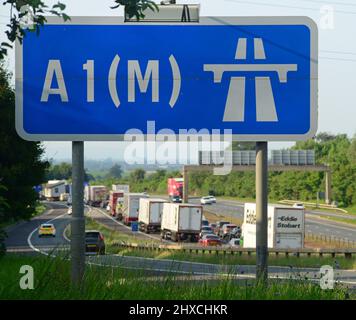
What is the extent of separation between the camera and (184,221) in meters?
78.8

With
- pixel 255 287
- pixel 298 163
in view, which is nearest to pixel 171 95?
pixel 255 287

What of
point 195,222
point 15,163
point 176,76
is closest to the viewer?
point 176,76

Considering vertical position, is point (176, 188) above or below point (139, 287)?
below

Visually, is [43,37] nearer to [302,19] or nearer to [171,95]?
[171,95]

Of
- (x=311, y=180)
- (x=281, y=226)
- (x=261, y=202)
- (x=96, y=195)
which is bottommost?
(x=96, y=195)

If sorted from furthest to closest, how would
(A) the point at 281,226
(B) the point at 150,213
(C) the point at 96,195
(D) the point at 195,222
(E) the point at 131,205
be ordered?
(C) the point at 96,195 → (E) the point at 131,205 → (B) the point at 150,213 → (D) the point at 195,222 → (A) the point at 281,226

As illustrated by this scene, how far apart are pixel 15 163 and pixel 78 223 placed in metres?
43.8

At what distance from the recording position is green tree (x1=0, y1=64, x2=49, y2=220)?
4456 centimetres

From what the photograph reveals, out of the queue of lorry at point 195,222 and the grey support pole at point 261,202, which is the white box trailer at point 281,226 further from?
the grey support pole at point 261,202

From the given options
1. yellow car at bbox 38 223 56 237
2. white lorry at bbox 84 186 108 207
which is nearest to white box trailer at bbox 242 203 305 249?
yellow car at bbox 38 223 56 237

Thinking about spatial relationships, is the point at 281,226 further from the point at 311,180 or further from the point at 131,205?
the point at 311,180

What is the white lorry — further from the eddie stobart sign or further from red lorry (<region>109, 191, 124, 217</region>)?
the eddie stobart sign

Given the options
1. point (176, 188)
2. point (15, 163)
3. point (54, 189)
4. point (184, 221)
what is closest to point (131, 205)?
point (184, 221)

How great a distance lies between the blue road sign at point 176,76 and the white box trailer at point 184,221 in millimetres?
72084
